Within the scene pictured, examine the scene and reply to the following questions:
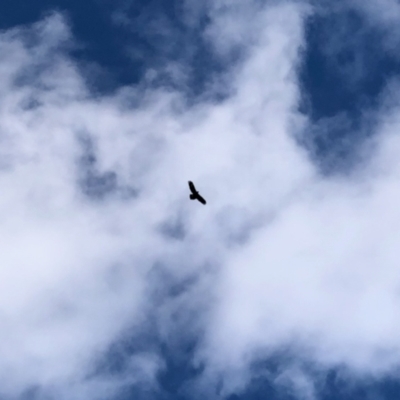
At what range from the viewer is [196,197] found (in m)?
29.4
